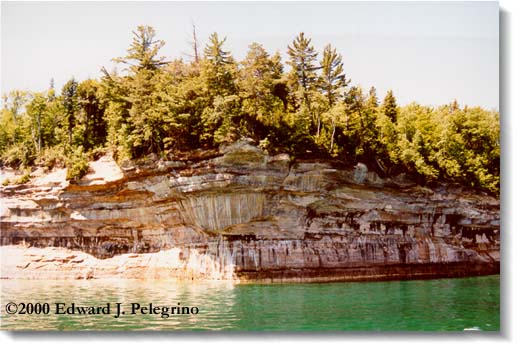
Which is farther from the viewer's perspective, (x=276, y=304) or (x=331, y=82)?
(x=331, y=82)

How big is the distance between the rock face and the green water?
1783mm

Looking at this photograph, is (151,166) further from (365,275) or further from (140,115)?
(365,275)

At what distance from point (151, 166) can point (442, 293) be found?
1327cm

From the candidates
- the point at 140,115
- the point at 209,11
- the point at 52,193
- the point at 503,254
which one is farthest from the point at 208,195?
the point at 503,254

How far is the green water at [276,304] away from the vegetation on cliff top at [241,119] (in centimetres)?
585

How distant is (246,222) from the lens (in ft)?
94.5

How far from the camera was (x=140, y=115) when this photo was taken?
2928cm

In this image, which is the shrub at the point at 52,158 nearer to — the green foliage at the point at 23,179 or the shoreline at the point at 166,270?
the green foliage at the point at 23,179

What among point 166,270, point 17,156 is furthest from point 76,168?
point 166,270

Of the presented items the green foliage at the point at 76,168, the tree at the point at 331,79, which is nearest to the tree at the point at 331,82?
the tree at the point at 331,79

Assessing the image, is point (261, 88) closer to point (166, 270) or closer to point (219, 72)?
point (219, 72)

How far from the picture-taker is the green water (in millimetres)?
18062

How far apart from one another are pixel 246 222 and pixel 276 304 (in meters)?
7.34

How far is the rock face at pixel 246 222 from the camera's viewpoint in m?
Result: 28.5
